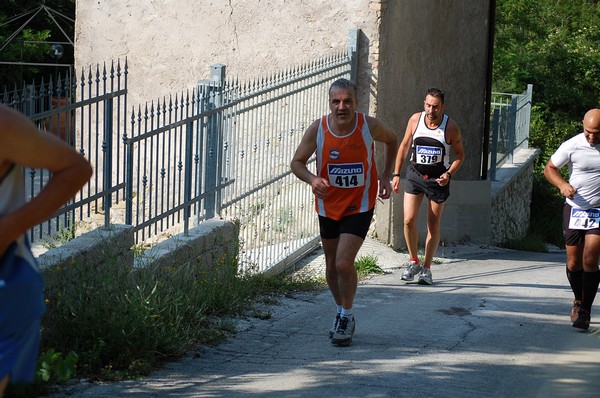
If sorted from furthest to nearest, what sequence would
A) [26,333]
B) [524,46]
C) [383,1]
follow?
[524,46] < [383,1] < [26,333]

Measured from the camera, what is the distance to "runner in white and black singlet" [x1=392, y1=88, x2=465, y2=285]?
377 inches

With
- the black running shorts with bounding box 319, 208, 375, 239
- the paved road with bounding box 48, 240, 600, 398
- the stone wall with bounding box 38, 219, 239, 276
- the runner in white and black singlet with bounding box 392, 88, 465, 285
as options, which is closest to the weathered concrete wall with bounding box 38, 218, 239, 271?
the stone wall with bounding box 38, 219, 239, 276

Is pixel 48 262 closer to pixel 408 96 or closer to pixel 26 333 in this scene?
pixel 26 333

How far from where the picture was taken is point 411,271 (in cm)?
977

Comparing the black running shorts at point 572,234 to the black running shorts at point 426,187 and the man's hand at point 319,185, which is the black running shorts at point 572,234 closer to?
the black running shorts at point 426,187

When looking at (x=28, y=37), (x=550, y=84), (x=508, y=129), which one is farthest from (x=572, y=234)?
(x=28, y=37)

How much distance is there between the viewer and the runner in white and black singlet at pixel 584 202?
7602mm

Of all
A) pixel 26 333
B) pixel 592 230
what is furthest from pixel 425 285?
pixel 26 333

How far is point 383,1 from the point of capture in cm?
1127

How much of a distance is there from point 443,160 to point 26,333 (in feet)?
22.5

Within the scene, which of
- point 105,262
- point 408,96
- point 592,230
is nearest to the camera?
point 105,262

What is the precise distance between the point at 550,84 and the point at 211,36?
13.1 meters

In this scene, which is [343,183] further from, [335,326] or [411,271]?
[411,271]

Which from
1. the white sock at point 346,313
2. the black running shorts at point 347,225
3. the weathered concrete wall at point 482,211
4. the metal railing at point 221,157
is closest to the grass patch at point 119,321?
the metal railing at point 221,157
